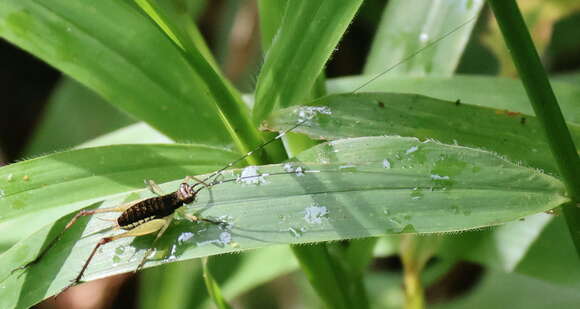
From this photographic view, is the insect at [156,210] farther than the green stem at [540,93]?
Yes

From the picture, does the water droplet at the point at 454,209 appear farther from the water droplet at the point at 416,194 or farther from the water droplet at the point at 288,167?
the water droplet at the point at 288,167

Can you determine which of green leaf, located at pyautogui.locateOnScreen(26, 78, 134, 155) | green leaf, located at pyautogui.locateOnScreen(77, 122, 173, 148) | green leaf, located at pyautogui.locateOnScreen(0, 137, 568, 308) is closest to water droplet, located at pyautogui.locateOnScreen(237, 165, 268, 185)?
green leaf, located at pyautogui.locateOnScreen(0, 137, 568, 308)

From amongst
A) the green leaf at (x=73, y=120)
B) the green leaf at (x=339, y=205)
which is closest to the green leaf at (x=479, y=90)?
the green leaf at (x=339, y=205)

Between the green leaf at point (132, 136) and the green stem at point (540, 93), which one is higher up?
the green leaf at point (132, 136)

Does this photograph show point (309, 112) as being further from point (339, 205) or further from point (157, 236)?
point (157, 236)

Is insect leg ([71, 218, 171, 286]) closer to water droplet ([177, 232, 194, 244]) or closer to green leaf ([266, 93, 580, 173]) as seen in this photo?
water droplet ([177, 232, 194, 244])

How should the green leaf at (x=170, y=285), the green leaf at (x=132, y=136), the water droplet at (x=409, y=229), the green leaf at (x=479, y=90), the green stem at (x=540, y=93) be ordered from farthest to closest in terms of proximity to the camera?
the green leaf at (x=170, y=285) < the green leaf at (x=132, y=136) < the green leaf at (x=479, y=90) < the water droplet at (x=409, y=229) < the green stem at (x=540, y=93)

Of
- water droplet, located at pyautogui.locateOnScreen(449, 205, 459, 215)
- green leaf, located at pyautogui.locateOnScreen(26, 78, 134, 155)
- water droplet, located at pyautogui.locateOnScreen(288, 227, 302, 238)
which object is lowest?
water droplet, located at pyautogui.locateOnScreen(449, 205, 459, 215)

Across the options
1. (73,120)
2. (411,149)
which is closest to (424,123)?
(411,149)
